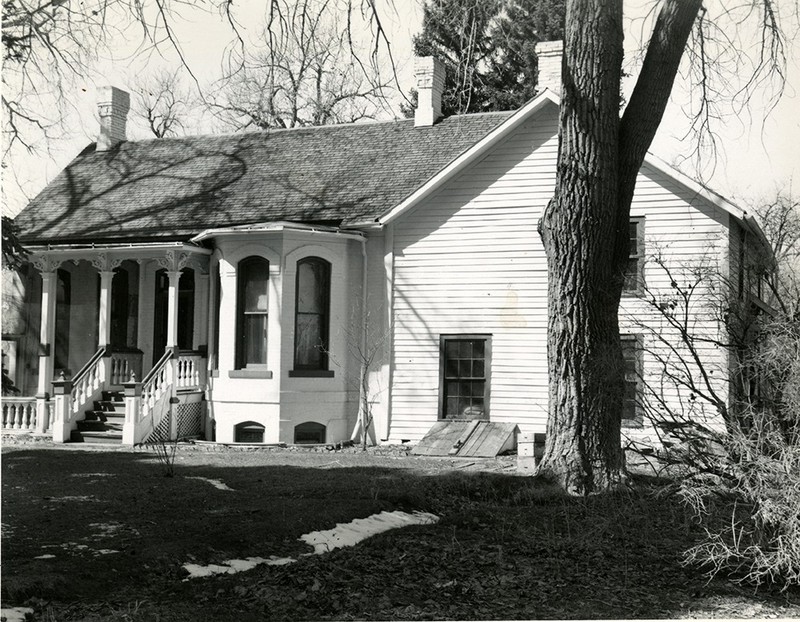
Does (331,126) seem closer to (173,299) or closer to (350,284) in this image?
(350,284)

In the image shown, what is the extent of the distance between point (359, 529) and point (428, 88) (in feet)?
44.4

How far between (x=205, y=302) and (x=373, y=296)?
3636 millimetres

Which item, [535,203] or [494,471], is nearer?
[494,471]

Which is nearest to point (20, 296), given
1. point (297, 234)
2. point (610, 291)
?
point (297, 234)

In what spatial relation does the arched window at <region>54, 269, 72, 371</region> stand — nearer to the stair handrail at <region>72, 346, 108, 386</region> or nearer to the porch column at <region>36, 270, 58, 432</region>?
the porch column at <region>36, 270, 58, 432</region>

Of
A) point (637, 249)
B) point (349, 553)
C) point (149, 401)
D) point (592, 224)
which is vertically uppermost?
point (637, 249)

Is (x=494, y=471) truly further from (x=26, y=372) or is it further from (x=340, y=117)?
(x=340, y=117)

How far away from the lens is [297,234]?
17.7 meters

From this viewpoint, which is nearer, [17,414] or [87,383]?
[87,383]

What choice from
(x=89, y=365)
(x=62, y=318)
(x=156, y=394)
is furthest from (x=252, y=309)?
(x=62, y=318)

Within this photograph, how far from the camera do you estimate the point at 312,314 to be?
18.2 m

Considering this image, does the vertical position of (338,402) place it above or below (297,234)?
below

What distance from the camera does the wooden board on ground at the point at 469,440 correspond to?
640 inches

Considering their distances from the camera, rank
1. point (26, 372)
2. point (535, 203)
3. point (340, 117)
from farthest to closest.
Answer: point (340, 117) → point (26, 372) → point (535, 203)
